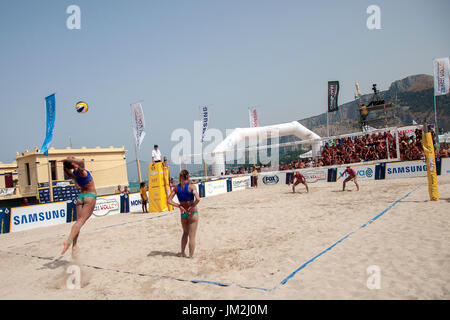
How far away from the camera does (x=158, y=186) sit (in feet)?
42.1

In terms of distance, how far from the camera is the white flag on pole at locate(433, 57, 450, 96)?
17.4 metres

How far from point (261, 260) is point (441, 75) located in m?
19.0

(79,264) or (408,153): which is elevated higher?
(408,153)

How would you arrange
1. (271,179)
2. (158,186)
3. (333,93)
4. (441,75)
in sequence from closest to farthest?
1. (158,186)
2. (441,75)
3. (271,179)
4. (333,93)

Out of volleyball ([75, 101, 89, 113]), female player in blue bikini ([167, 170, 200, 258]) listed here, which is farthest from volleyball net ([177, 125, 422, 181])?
female player in blue bikini ([167, 170, 200, 258])

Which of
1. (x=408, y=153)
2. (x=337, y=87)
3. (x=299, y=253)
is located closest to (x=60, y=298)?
(x=299, y=253)

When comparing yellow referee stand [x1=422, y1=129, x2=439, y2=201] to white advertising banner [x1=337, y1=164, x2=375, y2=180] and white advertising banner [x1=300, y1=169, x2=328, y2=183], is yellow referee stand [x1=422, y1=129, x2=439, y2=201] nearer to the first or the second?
white advertising banner [x1=337, y1=164, x2=375, y2=180]

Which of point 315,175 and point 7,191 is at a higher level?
point 315,175

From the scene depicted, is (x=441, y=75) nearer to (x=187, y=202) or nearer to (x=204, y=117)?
(x=204, y=117)

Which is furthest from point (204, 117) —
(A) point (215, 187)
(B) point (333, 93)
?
(B) point (333, 93)

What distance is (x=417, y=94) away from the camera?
97.0 m
